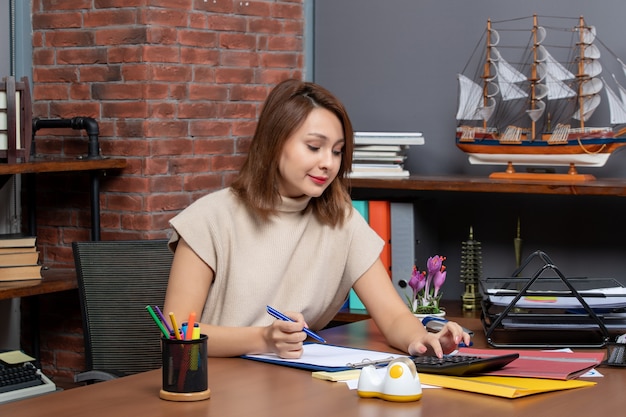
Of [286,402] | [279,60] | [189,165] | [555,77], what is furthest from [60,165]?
[555,77]

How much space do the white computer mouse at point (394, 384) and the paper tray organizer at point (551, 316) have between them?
1.74 ft

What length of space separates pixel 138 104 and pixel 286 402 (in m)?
1.70

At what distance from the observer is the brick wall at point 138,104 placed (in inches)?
121

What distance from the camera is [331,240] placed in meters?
2.30

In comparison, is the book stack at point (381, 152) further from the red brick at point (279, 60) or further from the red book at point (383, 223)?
the red brick at point (279, 60)

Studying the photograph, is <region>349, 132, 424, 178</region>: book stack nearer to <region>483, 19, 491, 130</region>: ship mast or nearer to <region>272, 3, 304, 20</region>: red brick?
<region>483, 19, 491, 130</region>: ship mast

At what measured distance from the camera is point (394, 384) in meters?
1.60

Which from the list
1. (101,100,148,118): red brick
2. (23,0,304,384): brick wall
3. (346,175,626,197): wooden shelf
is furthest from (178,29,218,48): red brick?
(346,175,626,197): wooden shelf

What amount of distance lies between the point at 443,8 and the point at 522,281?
135 cm

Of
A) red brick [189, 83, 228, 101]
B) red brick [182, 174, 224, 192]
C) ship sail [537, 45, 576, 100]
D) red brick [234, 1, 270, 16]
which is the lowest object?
red brick [182, 174, 224, 192]

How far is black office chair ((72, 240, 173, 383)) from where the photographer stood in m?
2.49

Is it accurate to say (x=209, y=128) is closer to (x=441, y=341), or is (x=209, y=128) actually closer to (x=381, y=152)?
(x=381, y=152)

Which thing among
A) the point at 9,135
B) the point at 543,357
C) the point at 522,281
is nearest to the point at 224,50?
the point at 9,135

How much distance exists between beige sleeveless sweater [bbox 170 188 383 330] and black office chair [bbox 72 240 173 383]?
0.33m
